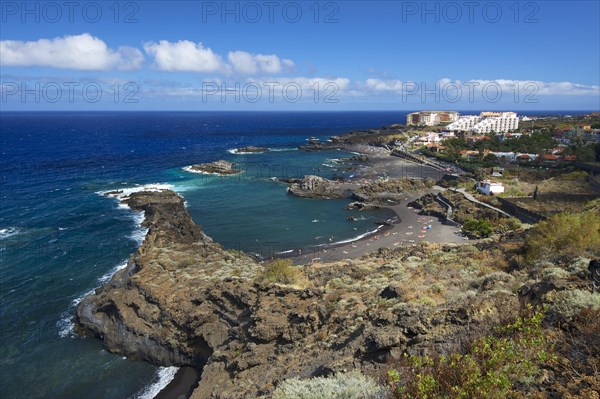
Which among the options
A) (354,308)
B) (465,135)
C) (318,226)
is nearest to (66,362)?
(354,308)

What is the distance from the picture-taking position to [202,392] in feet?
52.9

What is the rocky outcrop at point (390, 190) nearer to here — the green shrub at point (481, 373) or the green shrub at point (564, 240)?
the green shrub at point (564, 240)

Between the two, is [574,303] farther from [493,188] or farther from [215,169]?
[215,169]

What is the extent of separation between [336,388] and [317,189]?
52454 mm

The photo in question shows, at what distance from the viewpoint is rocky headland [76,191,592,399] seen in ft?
37.8

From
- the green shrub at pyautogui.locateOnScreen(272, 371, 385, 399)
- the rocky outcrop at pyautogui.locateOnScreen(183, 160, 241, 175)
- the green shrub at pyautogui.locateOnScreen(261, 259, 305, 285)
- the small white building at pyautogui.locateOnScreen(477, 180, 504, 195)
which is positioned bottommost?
the green shrub at pyautogui.locateOnScreen(261, 259, 305, 285)

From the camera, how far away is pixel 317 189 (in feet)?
201

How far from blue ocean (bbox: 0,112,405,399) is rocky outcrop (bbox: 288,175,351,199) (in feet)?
5.91

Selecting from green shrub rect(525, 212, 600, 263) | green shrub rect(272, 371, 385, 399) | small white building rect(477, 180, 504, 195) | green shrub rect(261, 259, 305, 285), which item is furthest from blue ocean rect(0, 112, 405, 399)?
green shrub rect(525, 212, 600, 263)

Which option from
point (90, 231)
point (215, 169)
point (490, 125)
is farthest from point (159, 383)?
point (490, 125)

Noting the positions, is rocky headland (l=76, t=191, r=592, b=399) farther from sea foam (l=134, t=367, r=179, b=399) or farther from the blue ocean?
the blue ocean

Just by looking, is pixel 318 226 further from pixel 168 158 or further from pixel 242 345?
pixel 168 158

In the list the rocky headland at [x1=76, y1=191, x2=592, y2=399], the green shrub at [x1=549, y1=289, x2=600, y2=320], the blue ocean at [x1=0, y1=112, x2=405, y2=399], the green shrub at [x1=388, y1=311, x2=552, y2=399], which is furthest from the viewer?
the blue ocean at [x1=0, y1=112, x2=405, y2=399]

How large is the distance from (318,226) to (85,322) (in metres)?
26.5
